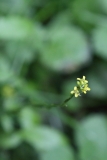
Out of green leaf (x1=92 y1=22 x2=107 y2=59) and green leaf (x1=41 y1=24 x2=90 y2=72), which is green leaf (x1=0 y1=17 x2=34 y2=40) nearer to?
green leaf (x1=41 y1=24 x2=90 y2=72)

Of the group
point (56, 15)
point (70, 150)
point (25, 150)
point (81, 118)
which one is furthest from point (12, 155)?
point (56, 15)

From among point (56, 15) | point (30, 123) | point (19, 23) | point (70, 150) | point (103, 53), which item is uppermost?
point (56, 15)

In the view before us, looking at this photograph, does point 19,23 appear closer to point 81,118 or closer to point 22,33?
point 22,33

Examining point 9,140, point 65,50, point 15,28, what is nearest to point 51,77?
point 65,50

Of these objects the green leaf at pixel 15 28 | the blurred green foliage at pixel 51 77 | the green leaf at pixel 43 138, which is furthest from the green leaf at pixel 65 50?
the green leaf at pixel 43 138

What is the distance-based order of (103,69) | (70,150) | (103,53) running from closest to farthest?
(70,150), (103,53), (103,69)

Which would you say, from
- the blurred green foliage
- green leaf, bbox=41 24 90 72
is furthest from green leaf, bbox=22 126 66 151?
green leaf, bbox=41 24 90 72

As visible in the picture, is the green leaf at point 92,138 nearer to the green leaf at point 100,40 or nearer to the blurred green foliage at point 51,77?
the blurred green foliage at point 51,77

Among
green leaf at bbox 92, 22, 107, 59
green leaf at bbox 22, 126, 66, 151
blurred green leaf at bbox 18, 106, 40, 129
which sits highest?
green leaf at bbox 92, 22, 107, 59
